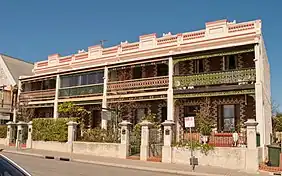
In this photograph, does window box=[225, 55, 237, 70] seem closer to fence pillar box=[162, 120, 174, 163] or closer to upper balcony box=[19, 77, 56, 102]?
fence pillar box=[162, 120, 174, 163]

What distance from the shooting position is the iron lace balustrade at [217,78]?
19.7 metres

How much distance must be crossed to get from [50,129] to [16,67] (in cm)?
1936

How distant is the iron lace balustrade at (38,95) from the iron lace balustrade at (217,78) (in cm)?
1310

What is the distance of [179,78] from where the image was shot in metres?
22.2

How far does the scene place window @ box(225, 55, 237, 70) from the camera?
22078 millimetres

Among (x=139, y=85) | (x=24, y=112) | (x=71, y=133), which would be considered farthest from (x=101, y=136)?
(x=24, y=112)

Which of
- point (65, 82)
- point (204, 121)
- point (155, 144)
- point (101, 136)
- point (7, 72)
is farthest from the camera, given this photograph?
point (7, 72)

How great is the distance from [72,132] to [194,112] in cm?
873

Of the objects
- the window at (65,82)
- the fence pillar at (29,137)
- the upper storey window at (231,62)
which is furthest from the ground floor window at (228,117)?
the fence pillar at (29,137)

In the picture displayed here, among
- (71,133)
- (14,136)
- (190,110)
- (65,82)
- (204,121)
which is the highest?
(65,82)

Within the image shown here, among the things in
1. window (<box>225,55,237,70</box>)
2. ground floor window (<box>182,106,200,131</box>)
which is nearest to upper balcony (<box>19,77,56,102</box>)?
ground floor window (<box>182,106,200,131</box>)

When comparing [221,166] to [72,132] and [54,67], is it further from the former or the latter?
[54,67]

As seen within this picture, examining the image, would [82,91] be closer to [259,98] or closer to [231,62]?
[231,62]

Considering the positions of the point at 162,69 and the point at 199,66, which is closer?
the point at 199,66
